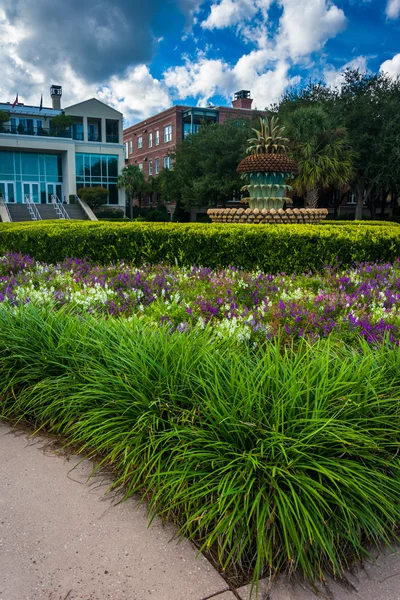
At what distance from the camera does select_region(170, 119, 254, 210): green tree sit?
128ft

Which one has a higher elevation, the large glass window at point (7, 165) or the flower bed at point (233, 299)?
the large glass window at point (7, 165)

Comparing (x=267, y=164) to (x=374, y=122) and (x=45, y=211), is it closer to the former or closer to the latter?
(x=374, y=122)

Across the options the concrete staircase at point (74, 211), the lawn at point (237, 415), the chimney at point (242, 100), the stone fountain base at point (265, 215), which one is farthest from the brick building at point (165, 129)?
the lawn at point (237, 415)

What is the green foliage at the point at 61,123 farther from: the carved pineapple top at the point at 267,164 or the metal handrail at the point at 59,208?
the carved pineapple top at the point at 267,164

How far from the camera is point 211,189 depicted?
39.4 metres

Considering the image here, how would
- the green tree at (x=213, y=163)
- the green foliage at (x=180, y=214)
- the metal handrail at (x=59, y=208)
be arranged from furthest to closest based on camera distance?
1. the green foliage at (x=180, y=214)
2. the metal handrail at (x=59, y=208)
3. the green tree at (x=213, y=163)

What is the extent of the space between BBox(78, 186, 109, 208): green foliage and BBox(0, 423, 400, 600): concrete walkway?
149ft

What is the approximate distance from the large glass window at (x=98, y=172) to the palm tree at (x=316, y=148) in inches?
955

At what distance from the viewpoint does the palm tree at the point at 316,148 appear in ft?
99.3

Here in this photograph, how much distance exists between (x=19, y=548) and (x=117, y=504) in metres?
0.54

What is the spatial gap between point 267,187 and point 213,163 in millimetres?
25647

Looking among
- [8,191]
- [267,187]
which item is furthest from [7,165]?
[267,187]

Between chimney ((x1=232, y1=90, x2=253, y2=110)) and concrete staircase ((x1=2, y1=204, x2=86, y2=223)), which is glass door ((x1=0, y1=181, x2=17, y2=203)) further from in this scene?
chimney ((x1=232, y1=90, x2=253, y2=110))

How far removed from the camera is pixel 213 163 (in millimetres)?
40062
